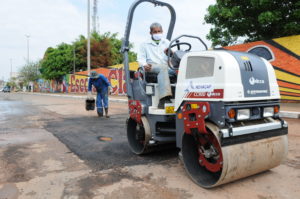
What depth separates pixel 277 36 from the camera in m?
13.1

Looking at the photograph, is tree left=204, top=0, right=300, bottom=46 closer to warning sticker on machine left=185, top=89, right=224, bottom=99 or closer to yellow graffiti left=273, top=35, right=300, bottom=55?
yellow graffiti left=273, top=35, right=300, bottom=55

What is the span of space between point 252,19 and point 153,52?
965 cm

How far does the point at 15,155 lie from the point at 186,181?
3172 mm

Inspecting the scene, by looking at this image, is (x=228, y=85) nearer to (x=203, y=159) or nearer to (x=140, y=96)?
(x=203, y=159)

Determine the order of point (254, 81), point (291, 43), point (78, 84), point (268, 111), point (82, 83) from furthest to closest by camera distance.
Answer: point (78, 84)
point (82, 83)
point (291, 43)
point (268, 111)
point (254, 81)

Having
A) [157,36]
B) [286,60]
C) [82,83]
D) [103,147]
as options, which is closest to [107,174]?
[103,147]

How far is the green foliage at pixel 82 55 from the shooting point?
37000 mm

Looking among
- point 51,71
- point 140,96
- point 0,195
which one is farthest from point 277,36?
point 51,71

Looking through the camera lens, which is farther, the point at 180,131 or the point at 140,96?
the point at 140,96

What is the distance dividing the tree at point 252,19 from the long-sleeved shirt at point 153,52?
27.2ft

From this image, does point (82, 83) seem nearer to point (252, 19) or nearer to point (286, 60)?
point (252, 19)

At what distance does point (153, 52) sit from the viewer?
4562 millimetres

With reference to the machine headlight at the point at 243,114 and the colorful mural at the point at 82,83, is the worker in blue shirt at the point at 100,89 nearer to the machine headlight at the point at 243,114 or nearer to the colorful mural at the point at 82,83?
the machine headlight at the point at 243,114

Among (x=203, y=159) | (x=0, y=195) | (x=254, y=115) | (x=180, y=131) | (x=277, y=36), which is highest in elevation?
(x=277, y=36)
